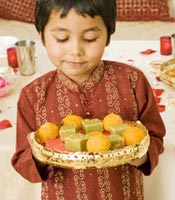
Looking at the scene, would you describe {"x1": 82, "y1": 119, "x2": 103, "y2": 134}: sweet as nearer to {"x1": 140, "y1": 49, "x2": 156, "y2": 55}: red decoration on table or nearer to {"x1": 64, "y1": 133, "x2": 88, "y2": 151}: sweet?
{"x1": 64, "y1": 133, "x2": 88, "y2": 151}: sweet

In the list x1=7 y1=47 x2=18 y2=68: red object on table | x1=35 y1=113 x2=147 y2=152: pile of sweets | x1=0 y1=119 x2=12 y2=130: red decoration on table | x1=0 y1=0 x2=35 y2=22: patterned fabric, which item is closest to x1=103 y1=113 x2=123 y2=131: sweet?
x1=35 y1=113 x2=147 y2=152: pile of sweets

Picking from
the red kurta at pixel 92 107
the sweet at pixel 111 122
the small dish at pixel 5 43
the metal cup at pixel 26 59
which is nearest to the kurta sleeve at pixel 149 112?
the red kurta at pixel 92 107

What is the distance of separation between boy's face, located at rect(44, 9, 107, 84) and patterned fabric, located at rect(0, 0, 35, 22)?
2.42 metres

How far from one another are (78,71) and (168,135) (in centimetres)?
45

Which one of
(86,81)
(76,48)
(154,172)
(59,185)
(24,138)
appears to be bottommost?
(154,172)

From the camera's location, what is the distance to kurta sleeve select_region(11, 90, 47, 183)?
1.06m

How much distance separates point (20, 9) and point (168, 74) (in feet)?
6.47

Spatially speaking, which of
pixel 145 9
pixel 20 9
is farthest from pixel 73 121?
pixel 20 9

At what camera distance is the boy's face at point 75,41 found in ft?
3.27

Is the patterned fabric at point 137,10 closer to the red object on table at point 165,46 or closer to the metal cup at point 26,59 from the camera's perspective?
the red object on table at point 165,46

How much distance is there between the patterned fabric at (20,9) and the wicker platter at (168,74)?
1814 mm

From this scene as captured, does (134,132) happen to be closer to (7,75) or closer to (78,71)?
(78,71)

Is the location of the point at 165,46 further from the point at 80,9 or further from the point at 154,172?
the point at 80,9

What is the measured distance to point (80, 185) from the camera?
1.12 meters
